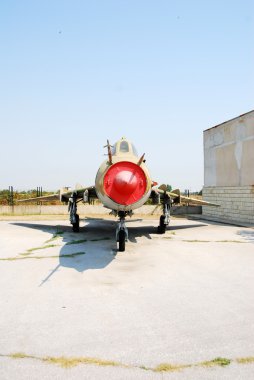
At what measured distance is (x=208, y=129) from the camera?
83.5ft

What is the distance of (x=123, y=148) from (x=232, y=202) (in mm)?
13749

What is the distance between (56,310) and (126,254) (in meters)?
4.49

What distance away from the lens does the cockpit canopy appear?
10.0 metres

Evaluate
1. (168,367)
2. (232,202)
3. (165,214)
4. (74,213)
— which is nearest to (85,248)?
(74,213)

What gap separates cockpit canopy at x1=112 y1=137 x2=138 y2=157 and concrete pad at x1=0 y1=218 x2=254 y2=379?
300 cm

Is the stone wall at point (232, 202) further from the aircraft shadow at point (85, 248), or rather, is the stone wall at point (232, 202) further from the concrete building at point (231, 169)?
the aircraft shadow at point (85, 248)

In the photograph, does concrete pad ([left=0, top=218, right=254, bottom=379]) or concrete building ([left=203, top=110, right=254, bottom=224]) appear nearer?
concrete pad ([left=0, top=218, right=254, bottom=379])

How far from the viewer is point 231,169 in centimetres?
2212

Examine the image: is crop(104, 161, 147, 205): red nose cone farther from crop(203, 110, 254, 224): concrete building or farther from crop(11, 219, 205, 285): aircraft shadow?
crop(203, 110, 254, 224): concrete building

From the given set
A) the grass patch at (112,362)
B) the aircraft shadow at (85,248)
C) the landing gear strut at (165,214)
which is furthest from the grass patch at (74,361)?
the landing gear strut at (165,214)

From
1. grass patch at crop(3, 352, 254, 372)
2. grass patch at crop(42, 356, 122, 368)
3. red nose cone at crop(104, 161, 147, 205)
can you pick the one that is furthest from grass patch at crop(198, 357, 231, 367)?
red nose cone at crop(104, 161, 147, 205)

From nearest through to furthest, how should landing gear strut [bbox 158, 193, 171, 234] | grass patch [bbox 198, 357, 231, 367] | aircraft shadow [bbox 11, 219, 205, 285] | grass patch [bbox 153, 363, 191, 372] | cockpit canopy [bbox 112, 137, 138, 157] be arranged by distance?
grass patch [bbox 153, 363, 191, 372] < grass patch [bbox 198, 357, 231, 367] < aircraft shadow [bbox 11, 219, 205, 285] < cockpit canopy [bbox 112, 137, 138, 157] < landing gear strut [bbox 158, 193, 171, 234]

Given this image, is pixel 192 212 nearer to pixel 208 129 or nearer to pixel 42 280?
pixel 208 129

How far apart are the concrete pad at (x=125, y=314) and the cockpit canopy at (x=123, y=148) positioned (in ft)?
9.83
